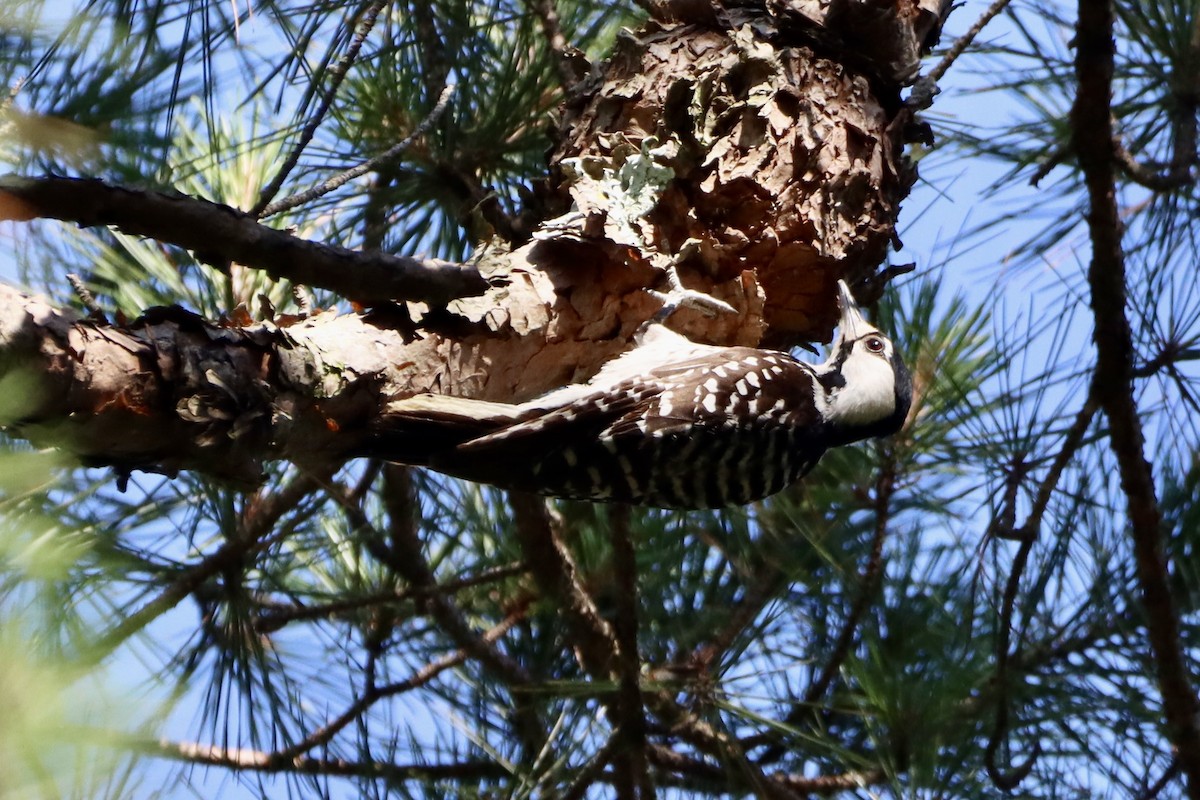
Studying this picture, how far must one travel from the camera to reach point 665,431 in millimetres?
2115

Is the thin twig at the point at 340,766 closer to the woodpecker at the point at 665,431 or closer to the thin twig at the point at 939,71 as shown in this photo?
the woodpecker at the point at 665,431

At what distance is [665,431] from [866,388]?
22.4 inches

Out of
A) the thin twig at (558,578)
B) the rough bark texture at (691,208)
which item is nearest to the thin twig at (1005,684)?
the rough bark texture at (691,208)

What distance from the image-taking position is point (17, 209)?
1.05 metres

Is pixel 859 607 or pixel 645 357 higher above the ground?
pixel 645 357

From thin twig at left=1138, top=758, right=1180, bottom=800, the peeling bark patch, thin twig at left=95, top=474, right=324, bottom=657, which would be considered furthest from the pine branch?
thin twig at left=1138, top=758, right=1180, bottom=800

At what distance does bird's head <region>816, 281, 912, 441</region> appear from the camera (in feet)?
8.04

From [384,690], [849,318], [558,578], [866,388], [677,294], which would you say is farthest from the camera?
[384,690]

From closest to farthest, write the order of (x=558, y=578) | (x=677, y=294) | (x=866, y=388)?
(x=677, y=294) < (x=866, y=388) < (x=558, y=578)

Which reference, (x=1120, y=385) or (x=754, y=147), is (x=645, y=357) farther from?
(x=1120, y=385)

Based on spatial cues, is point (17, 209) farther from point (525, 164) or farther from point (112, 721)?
point (525, 164)

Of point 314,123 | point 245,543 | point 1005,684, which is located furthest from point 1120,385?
point 245,543

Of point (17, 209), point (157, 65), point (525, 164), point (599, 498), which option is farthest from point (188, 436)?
point (525, 164)

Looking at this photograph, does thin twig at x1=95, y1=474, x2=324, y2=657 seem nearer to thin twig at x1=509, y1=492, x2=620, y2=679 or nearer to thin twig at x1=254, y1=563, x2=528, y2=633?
thin twig at x1=254, y1=563, x2=528, y2=633
